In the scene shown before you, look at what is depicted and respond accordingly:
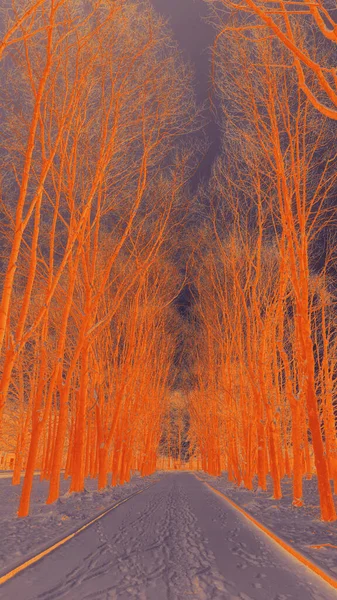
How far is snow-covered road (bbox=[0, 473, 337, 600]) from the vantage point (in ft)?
12.2

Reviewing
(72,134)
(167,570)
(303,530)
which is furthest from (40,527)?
(72,134)

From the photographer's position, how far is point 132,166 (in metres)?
11.4

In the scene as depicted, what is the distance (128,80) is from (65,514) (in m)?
10.1

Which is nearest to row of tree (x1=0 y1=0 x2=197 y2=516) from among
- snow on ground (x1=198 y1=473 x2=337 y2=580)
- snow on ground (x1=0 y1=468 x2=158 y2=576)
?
snow on ground (x1=0 y1=468 x2=158 y2=576)

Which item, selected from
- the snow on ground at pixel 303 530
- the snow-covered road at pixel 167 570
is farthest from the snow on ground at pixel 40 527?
the snow on ground at pixel 303 530

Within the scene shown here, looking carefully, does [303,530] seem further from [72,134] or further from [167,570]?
[72,134]

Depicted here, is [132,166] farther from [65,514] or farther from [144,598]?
[144,598]

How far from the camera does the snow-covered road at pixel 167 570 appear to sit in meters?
3.72

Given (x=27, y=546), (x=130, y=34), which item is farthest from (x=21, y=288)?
(x=27, y=546)

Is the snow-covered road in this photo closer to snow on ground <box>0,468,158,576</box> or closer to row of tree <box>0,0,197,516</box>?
snow on ground <box>0,468,158,576</box>

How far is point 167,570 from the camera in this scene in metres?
4.56

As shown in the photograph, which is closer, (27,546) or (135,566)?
(135,566)

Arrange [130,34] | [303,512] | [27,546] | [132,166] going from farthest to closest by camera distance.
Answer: [132,166] → [303,512] → [130,34] → [27,546]

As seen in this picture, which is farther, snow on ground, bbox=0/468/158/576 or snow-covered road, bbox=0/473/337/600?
snow on ground, bbox=0/468/158/576
